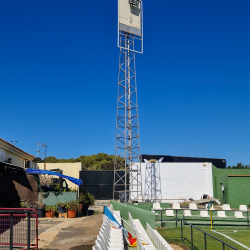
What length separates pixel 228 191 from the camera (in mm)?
27547

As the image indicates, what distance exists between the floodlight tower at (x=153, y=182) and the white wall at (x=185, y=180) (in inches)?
15.2

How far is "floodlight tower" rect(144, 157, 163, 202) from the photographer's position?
101 feet

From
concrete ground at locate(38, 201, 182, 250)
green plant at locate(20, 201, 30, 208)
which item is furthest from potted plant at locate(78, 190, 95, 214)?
concrete ground at locate(38, 201, 182, 250)

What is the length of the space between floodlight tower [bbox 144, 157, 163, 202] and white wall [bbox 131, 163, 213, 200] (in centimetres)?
39

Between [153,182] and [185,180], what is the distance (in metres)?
3.38

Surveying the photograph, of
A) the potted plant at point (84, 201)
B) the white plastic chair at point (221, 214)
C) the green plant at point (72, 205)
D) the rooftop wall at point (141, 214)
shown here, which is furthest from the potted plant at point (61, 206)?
the white plastic chair at point (221, 214)

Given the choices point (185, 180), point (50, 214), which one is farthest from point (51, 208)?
point (185, 180)

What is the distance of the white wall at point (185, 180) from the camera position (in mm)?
31386

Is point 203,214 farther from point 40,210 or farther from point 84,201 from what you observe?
point 40,210

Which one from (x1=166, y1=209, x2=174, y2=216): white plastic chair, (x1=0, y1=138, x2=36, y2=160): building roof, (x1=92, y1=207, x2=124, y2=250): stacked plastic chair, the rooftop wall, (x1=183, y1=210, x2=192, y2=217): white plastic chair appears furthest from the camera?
(x1=0, y1=138, x2=36, y2=160): building roof

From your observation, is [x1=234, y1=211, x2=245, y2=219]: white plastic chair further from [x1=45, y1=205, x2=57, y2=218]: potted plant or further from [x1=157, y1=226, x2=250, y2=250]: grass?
[x1=45, y1=205, x2=57, y2=218]: potted plant

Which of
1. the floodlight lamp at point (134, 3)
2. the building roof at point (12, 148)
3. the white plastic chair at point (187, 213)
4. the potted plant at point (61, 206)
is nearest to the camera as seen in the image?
the potted plant at point (61, 206)

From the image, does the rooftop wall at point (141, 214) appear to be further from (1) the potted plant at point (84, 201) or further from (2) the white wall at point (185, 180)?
(2) the white wall at point (185, 180)

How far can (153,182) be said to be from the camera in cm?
3120
